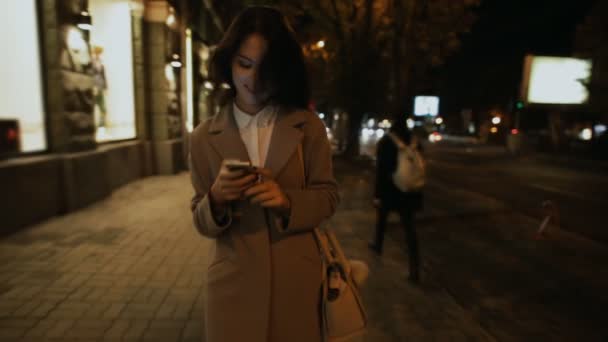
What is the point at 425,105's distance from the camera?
31.8m

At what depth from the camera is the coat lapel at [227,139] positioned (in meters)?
1.56

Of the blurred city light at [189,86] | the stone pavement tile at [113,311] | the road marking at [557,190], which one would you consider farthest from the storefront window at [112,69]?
the road marking at [557,190]

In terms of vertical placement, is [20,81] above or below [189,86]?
below

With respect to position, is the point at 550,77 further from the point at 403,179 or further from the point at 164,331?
the point at 164,331

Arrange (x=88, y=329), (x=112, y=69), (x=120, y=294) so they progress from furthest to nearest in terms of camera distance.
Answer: (x=112, y=69) → (x=120, y=294) → (x=88, y=329)

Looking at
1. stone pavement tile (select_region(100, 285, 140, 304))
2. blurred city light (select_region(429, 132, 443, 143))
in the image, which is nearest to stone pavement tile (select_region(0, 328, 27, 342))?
stone pavement tile (select_region(100, 285, 140, 304))

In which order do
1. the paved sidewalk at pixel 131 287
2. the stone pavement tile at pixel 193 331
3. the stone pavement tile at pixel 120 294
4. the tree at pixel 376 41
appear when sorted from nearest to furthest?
1. the stone pavement tile at pixel 193 331
2. the paved sidewalk at pixel 131 287
3. the stone pavement tile at pixel 120 294
4. the tree at pixel 376 41

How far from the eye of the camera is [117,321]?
12.1ft

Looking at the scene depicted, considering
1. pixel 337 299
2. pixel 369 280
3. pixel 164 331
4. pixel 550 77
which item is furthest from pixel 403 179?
pixel 550 77

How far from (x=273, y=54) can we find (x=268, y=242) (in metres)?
0.66

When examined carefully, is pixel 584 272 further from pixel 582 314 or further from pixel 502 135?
pixel 502 135

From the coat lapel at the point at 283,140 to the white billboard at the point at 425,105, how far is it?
3109 centimetres

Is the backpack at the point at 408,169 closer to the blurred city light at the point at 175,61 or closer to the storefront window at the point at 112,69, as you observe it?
the storefront window at the point at 112,69

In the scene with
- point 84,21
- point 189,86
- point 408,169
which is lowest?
point 408,169
